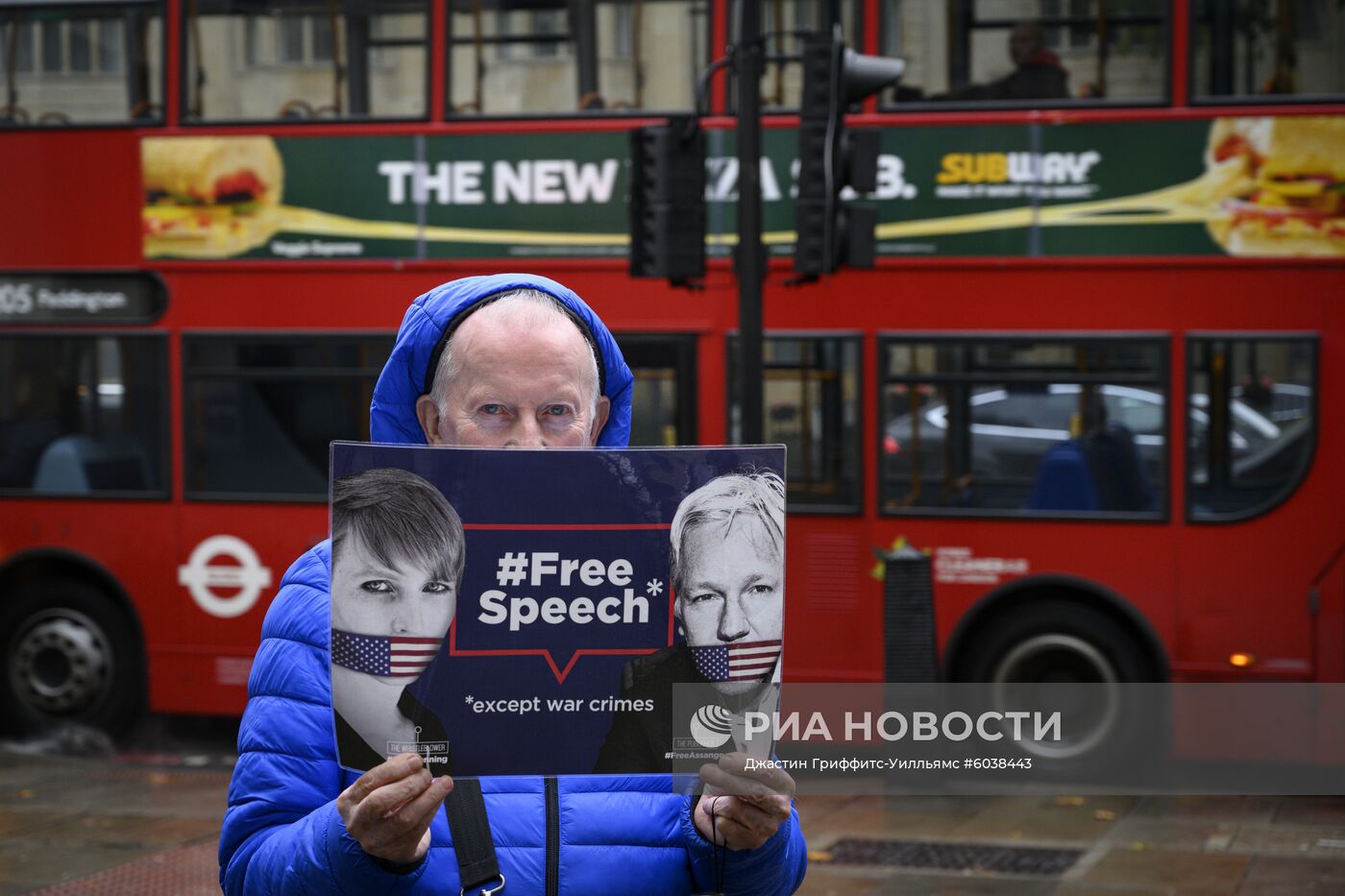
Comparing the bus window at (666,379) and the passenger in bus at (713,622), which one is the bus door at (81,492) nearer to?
the bus window at (666,379)

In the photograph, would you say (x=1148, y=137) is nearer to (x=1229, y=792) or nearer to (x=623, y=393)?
(x=1229, y=792)

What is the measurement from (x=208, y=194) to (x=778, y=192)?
11.0 feet

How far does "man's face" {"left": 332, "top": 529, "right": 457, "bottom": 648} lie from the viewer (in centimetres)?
195

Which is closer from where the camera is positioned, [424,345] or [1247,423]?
[424,345]

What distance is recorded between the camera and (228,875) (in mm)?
2145

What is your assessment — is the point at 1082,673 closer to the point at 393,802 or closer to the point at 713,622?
the point at 713,622

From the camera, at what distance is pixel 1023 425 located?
8930mm

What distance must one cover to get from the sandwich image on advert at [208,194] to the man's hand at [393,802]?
27.0 ft

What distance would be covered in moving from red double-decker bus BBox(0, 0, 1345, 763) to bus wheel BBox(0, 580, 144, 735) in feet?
0.08

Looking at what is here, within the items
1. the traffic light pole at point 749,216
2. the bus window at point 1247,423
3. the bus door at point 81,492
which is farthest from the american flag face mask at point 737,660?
the bus door at point 81,492

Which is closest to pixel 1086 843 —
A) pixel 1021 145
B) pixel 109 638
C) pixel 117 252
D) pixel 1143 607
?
pixel 1143 607

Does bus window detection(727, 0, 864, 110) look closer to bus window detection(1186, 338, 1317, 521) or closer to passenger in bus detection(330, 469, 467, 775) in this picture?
bus window detection(1186, 338, 1317, 521)

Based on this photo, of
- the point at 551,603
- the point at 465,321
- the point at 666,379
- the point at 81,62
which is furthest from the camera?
the point at 81,62

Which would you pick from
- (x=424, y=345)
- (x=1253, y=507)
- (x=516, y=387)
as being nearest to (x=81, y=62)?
(x=1253, y=507)
